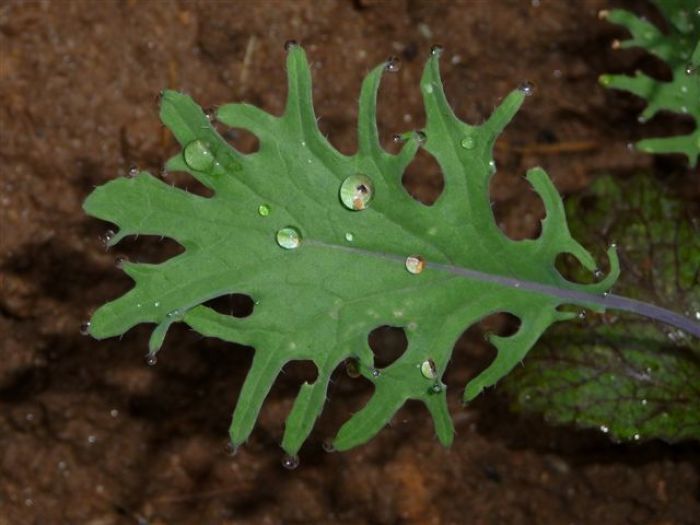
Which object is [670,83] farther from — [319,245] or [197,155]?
[197,155]

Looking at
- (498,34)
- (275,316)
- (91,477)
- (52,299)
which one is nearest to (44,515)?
(91,477)

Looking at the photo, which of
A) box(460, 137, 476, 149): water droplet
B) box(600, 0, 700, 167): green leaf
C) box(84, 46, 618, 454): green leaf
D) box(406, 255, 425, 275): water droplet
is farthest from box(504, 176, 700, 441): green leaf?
box(460, 137, 476, 149): water droplet

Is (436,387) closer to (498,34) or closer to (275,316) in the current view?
(275,316)

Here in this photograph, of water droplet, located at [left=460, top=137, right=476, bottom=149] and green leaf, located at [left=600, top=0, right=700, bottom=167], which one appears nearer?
water droplet, located at [left=460, top=137, right=476, bottom=149]

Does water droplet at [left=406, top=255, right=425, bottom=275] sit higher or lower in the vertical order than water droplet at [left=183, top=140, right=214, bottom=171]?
lower

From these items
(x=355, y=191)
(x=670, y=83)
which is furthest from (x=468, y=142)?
(x=670, y=83)

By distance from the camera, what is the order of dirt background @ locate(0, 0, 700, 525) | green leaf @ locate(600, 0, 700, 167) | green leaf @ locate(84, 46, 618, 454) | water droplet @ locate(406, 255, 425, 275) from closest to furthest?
1. green leaf @ locate(84, 46, 618, 454)
2. water droplet @ locate(406, 255, 425, 275)
3. green leaf @ locate(600, 0, 700, 167)
4. dirt background @ locate(0, 0, 700, 525)

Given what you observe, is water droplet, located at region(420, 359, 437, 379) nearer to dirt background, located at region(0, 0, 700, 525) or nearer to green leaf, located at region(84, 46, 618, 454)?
green leaf, located at region(84, 46, 618, 454)
